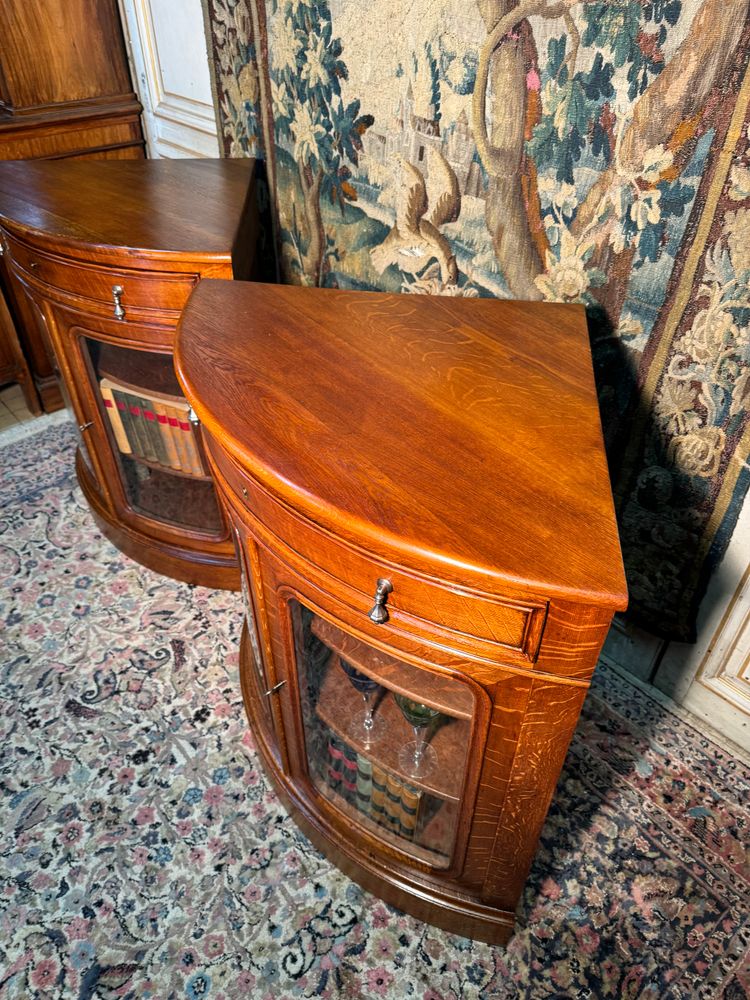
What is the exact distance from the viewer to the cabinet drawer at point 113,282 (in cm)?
114

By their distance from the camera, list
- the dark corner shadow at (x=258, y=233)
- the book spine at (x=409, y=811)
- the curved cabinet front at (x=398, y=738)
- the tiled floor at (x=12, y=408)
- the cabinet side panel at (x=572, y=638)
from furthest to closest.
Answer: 1. the tiled floor at (x=12, y=408)
2. the dark corner shadow at (x=258, y=233)
3. the book spine at (x=409, y=811)
4. the curved cabinet front at (x=398, y=738)
5. the cabinet side panel at (x=572, y=638)

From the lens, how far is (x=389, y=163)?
3.77ft

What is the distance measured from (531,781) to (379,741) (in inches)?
9.0

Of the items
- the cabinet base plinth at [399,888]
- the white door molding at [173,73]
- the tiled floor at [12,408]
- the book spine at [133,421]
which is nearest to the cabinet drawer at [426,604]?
the cabinet base plinth at [399,888]

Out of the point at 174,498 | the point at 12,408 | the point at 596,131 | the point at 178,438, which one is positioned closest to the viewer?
the point at 596,131

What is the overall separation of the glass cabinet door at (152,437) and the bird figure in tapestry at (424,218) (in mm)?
460

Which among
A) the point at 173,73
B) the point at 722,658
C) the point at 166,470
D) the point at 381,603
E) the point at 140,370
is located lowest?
the point at 722,658

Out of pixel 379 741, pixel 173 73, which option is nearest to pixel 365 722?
pixel 379 741

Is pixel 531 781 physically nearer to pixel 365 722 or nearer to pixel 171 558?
pixel 365 722

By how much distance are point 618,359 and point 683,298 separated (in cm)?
13

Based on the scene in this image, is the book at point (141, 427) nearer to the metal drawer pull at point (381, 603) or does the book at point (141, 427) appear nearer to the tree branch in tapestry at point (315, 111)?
the tree branch in tapestry at point (315, 111)

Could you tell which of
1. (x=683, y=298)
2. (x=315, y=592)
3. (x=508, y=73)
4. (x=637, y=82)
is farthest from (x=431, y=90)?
(x=315, y=592)

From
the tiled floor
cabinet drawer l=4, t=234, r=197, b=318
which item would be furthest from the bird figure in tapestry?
the tiled floor

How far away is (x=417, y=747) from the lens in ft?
2.96
